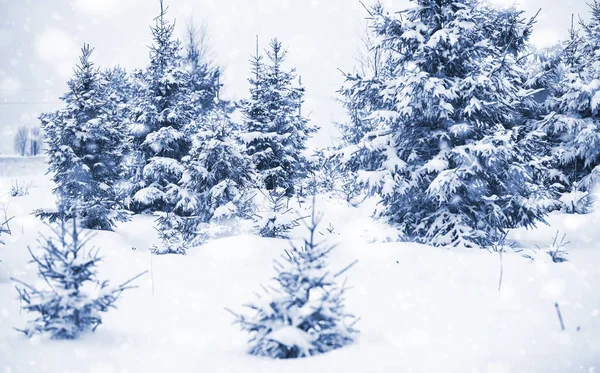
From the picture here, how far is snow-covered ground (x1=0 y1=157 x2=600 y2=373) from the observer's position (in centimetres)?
393

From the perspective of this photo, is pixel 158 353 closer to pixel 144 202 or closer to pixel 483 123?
pixel 483 123

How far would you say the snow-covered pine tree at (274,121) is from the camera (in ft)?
57.5

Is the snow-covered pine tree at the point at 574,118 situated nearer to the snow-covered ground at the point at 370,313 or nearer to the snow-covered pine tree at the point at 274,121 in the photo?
the snow-covered ground at the point at 370,313

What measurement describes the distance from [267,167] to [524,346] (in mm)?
14338

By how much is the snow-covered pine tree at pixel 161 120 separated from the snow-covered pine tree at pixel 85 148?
2.60 m

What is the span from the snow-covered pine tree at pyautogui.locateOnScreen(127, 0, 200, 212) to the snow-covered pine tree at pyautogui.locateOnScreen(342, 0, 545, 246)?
29.6 feet

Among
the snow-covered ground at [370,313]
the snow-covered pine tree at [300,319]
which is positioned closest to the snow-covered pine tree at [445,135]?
the snow-covered ground at [370,313]

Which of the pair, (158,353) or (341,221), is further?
(341,221)

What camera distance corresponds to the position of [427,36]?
10.5 meters

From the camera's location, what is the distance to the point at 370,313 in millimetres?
5738

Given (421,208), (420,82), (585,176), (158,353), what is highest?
(420,82)

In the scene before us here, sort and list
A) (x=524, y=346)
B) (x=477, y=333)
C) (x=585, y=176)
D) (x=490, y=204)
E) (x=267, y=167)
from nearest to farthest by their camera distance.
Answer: (x=524, y=346) < (x=477, y=333) < (x=490, y=204) < (x=585, y=176) < (x=267, y=167)

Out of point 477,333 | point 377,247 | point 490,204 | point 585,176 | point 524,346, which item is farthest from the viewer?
point 585,176

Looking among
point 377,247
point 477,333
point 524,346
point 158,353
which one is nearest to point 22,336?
point 158,353
